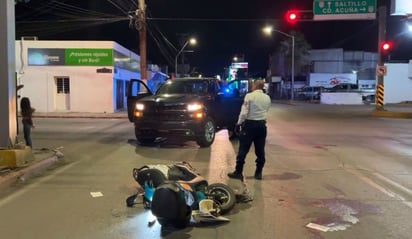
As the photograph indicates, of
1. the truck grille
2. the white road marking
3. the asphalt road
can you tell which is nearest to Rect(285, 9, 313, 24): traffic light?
the asphalt road

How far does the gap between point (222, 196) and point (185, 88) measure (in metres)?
8.34

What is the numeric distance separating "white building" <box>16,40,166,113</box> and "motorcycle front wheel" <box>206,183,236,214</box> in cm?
2640

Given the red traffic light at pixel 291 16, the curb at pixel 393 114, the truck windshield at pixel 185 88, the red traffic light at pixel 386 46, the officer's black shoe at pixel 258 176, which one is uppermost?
the red traffic light at pixel 291 16

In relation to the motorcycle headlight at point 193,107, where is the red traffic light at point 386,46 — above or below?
above

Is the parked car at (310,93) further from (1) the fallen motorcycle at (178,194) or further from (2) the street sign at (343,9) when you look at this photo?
(1) the fallen motorcycle at (178,194)

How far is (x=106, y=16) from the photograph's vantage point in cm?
4112

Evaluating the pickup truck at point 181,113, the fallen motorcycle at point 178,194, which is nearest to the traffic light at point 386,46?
the pickup truck at point 181,113

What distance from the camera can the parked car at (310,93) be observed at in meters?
59.4

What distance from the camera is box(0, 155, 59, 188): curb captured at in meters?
8.72

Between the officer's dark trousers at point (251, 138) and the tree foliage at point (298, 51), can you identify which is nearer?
the officer's dark trousers at point (251, 138)

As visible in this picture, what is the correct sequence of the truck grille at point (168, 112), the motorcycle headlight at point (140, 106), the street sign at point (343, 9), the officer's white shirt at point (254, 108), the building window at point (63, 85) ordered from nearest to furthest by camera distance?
1. the officer's white shirt at point (254, 108)
2. the truck grille at point (168, 112)
3. the motorcycle headlight at point (140, 106)
4. the street sign at point (343, 9)
5. the building window at point (63, 85)

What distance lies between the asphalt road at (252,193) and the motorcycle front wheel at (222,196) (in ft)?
0.41

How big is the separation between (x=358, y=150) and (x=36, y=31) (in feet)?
140

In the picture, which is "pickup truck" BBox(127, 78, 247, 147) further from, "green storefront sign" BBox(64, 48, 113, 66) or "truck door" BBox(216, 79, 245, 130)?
"green storefront sign" BBox(64, 48, 113, 66)
